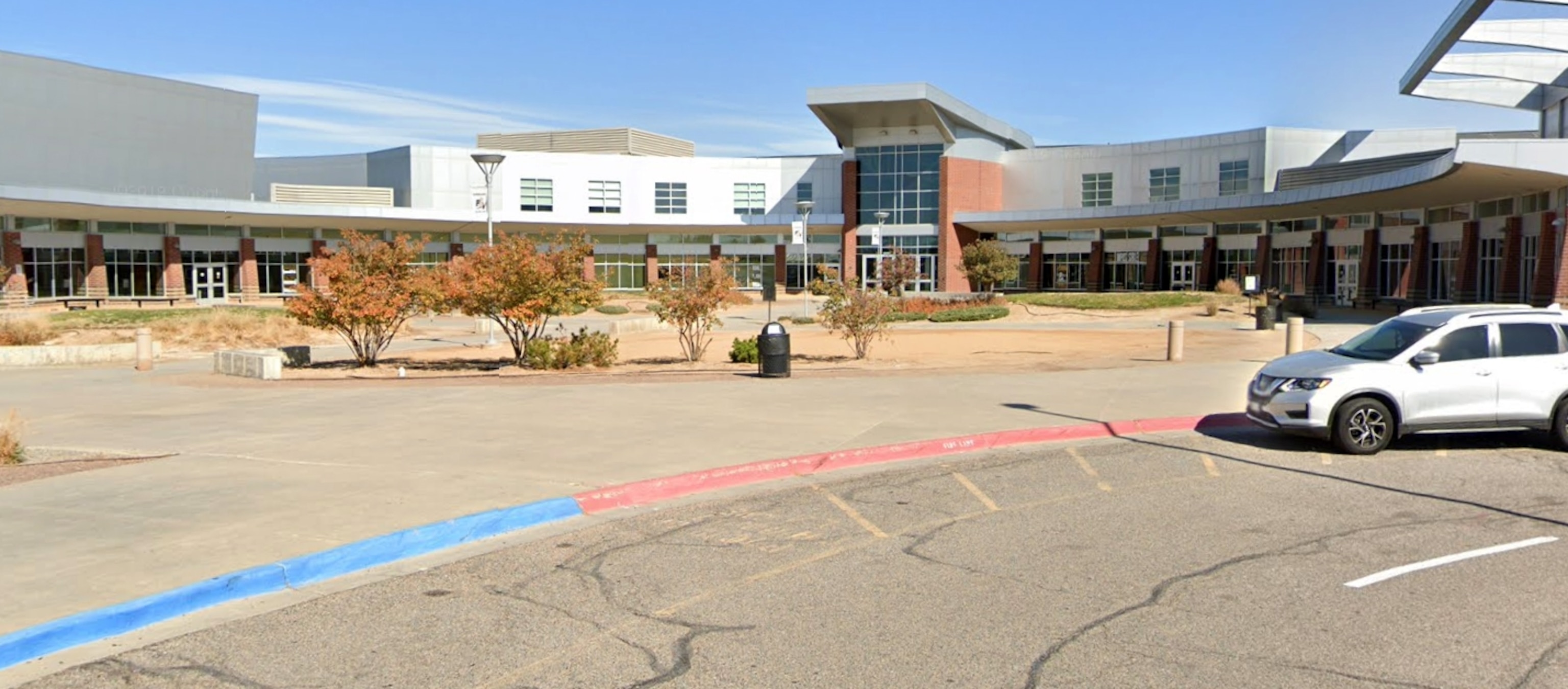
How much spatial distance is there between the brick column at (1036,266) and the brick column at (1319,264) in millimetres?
17769

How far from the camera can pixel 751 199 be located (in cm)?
7850

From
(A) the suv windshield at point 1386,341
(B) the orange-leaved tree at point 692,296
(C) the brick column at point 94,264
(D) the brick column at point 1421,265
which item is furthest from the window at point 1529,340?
(C) the brick column at point 94,264

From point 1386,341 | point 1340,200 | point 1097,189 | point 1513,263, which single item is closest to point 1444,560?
point 1386,341

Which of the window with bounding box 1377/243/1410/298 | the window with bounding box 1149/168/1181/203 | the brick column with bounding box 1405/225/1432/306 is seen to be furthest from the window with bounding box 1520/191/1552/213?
the window with bounding box 1149/168/1181/203

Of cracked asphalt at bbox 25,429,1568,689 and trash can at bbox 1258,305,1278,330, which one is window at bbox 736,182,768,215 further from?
cracked asphalt at bbox 25,429,1568,689

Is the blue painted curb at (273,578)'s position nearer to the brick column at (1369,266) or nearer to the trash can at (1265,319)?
the trash can at (1265,319)

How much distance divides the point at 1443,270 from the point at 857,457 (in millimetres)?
45672

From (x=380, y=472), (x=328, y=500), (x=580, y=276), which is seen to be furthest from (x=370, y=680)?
(x=580, y=276)

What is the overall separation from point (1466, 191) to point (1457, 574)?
40.2 meters

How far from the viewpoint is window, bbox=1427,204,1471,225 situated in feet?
151

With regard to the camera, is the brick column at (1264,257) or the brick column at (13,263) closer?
the brick column at (13,263)

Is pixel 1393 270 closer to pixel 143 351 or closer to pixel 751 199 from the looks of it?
pixel 751 199

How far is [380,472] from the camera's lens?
36.1ft

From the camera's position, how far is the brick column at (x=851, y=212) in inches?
2822
